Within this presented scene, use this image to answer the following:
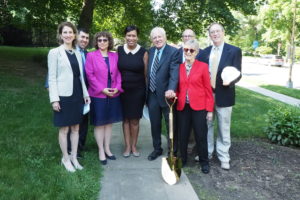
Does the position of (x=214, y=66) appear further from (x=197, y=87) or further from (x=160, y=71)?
(x=160, y=71)

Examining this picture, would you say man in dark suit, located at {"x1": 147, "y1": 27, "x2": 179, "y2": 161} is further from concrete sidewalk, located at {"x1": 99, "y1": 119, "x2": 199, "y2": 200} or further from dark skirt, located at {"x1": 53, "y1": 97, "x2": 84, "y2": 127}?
dark skirt, located at {"x1": 53, "y1": 97, "x2": 84, "y2": 127}

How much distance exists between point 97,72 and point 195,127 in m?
1.57

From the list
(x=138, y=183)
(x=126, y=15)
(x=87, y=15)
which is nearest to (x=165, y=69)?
(x=138, y=183)

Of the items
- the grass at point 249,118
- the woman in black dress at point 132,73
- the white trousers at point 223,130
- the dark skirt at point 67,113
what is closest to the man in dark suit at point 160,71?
the woman in black dress at point 132,73

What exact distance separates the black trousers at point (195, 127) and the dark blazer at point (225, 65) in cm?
34

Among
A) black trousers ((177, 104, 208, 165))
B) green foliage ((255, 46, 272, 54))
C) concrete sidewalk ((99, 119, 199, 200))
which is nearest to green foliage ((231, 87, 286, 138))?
black trousers ((177, 104, 208, 165))

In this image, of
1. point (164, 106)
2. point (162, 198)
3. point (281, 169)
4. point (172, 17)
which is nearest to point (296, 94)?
point (172, 17)

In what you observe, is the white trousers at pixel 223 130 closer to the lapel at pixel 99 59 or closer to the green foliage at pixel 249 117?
the lapel at pixel 99 59

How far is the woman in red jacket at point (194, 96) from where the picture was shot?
4270mm

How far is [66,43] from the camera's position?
162 inches

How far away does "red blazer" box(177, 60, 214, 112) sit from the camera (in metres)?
4.27

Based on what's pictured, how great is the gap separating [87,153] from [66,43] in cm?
182

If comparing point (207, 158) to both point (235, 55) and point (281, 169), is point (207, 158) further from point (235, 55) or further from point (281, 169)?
point (235, 55)

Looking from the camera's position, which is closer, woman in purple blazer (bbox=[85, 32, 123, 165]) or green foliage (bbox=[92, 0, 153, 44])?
woman in purple blazer (bbox=[85, 32, 123, 165])
